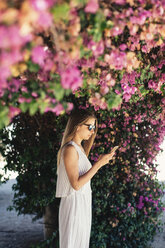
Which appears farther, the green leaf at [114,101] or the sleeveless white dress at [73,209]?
Answer: the sleeveless white dress at [73,209]

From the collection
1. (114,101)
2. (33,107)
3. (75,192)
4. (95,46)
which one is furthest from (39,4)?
(75,192)

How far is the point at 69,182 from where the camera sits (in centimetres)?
288

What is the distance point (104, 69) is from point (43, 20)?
1335mm

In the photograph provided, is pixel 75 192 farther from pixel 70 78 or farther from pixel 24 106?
pixel 70 78

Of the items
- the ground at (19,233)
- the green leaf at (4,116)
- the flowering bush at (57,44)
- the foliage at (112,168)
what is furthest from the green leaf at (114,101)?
the ground at (19,233)

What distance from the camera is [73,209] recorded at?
2.91 meters

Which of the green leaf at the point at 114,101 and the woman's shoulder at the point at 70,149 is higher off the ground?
the woman's shoulder at the point at 70,149

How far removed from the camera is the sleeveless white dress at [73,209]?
2.90 meters

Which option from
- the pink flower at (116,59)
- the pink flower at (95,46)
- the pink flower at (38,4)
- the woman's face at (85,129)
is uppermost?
the woman's face at (85,129)

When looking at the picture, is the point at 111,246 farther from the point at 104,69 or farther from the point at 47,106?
the point at 47,106

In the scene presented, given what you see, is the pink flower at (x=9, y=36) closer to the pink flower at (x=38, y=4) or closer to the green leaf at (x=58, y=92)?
the pink flower at (x=38, y=4)

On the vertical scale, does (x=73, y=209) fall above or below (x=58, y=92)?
below

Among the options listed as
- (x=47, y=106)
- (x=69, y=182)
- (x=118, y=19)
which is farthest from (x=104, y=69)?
(x=69, y=182)

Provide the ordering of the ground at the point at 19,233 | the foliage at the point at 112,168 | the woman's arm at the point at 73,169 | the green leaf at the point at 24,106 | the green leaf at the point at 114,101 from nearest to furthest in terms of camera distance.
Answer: the green leaf at the point at 24,106 → the green leaf at the point at 114,101 → the woman's arm at the point at 73,169 → the foliage at the point at 112,168 → the ground at the point at 19,233
